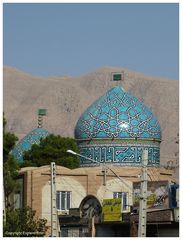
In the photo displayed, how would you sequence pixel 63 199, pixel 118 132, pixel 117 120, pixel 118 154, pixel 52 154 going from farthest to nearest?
pixel 52 154
pixel 117 120
pixel 118 132
pixel 118 154
pixel 63 199

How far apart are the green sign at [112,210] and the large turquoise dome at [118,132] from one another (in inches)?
A: 422

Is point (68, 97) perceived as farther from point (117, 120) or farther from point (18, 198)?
point (18, 198)

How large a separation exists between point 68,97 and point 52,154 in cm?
11680

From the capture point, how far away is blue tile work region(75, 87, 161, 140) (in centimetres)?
5266


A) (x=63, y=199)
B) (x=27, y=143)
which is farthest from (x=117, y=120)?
(x=27, y=143)

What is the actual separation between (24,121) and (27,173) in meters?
115

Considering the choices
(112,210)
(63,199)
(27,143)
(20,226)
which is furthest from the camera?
(27,143)

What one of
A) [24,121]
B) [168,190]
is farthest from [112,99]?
[24,121]

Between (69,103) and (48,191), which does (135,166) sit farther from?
(69,103)

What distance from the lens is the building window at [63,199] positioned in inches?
1832

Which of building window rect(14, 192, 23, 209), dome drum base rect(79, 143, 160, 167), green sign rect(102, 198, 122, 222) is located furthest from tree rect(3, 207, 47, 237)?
dome drum base rect(79, 143, 160, 167)

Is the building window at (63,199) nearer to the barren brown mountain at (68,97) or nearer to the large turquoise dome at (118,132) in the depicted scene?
the large turquoise dome at (118,132)

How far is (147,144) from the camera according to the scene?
52.9 meters

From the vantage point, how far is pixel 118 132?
172ft
